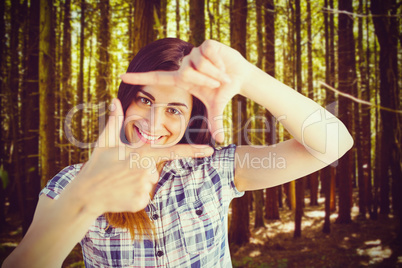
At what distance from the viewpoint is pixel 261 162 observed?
1.67 m

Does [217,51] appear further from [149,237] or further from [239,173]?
[149,237]

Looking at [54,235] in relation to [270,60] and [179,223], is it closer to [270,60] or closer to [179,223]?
[179,223]

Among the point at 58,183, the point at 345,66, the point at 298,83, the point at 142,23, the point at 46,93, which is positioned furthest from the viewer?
the point at 345,66

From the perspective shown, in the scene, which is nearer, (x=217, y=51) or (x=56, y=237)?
(x=56, y=237)

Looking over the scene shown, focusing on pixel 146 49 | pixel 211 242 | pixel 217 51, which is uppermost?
pixel 146 49

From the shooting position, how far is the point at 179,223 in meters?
1.58

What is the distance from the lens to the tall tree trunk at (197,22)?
172 inches

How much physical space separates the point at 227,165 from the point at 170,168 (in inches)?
16.9

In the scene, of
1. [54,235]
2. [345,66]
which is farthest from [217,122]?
[345,66]

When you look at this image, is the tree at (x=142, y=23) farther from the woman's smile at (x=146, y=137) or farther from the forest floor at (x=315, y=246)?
the forest floor at (x=315, y=246)

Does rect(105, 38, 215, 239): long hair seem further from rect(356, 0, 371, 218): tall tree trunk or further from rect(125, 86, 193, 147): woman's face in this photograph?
rect(356, 0, 371, 218): tall tree trunk

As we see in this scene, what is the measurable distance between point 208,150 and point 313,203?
633 inches

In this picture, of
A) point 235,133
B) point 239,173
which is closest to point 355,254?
point 235,133

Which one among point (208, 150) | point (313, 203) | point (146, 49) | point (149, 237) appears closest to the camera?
point (208, 150)
